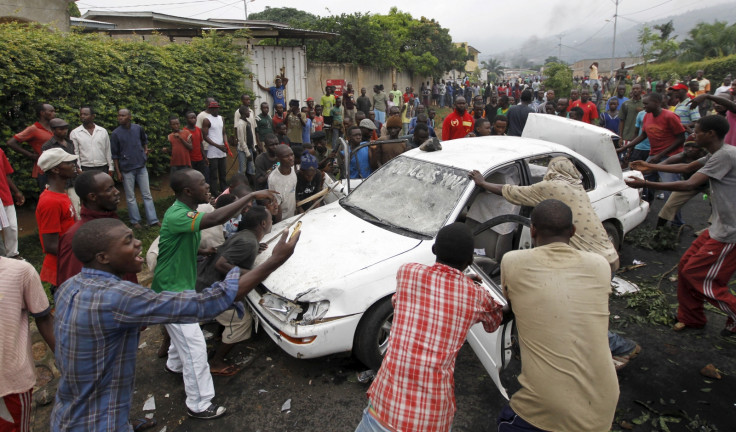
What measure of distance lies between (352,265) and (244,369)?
1.41m

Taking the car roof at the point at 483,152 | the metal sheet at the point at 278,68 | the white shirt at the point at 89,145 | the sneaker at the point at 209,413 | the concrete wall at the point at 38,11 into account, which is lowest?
the sneaker at the point at 209,413

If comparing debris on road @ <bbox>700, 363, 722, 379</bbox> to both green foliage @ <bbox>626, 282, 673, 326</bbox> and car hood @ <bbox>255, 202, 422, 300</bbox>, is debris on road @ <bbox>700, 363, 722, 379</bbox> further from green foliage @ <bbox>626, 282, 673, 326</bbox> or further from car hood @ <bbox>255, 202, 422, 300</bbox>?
car hood @ <bbox>255, 202, 422, 300</bbox>

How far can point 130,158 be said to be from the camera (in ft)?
23.3

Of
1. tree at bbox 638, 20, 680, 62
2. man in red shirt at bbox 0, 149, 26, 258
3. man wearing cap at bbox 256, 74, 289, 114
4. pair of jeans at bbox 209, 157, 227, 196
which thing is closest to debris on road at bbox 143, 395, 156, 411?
man in red shirt at bbox 0, 149, 26, 258

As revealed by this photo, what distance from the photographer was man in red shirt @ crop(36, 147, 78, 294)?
373cm

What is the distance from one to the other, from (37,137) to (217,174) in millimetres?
3189

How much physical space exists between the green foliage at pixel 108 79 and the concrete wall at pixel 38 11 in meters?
4.88

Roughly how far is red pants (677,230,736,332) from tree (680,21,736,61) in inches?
1302

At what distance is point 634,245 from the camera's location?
634 centimetres

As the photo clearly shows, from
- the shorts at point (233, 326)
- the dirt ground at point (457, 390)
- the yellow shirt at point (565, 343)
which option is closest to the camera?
the yellow shirt at point (565, 343)

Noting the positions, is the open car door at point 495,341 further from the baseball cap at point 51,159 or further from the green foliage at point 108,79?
the green foliage at point 108,79

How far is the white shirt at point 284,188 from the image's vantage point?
17.3ft

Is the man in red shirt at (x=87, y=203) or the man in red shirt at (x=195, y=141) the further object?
the man in red shirt at (x=195, y=141)

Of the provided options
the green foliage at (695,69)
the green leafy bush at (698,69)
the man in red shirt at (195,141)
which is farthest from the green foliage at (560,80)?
the man in red shirt at (195,141)
